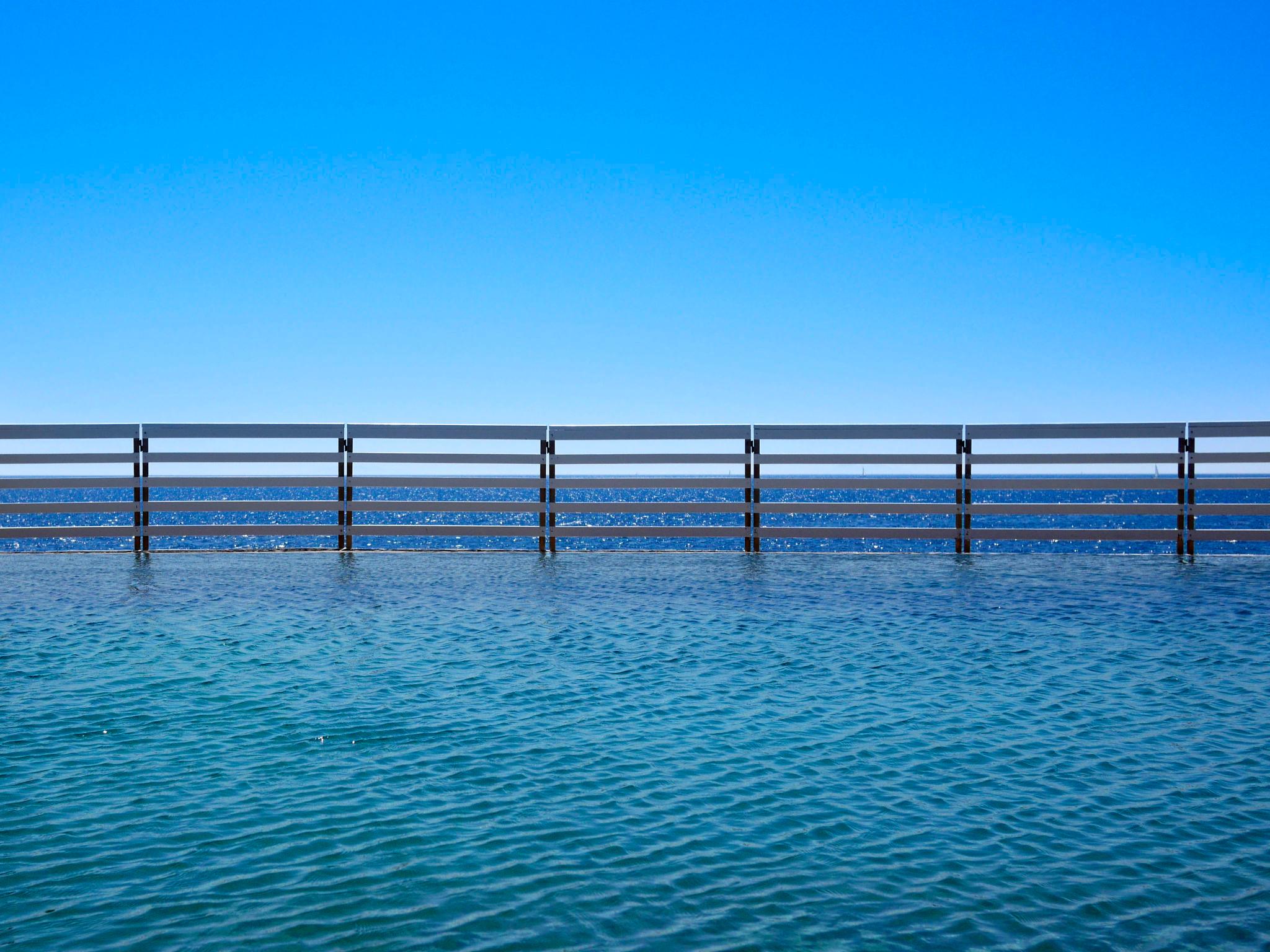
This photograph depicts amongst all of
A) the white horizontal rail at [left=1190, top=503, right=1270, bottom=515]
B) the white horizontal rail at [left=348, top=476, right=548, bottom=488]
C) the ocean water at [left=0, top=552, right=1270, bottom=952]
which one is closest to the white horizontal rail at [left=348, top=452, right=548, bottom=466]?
the white horizontal rail at [left=348, top=476, right=548, bottom=488]

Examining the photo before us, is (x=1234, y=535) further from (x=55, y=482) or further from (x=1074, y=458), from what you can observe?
(x=55, y=482)

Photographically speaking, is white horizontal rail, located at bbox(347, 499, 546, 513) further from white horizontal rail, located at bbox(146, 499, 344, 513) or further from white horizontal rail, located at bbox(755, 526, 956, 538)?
white horizontal rail, located at bbox(755, 526, 956, 538)

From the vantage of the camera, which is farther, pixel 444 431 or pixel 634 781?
pixel 444 431

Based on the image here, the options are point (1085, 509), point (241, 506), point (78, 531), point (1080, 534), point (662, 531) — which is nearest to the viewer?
point (1085, 509)

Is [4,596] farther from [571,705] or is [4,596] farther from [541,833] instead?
[541,833]

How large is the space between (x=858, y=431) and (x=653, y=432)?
2904mm

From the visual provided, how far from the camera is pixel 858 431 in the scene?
14.5 m

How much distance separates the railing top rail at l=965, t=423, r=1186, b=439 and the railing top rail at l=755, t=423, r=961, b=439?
35 centimetres

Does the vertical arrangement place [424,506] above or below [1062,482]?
below

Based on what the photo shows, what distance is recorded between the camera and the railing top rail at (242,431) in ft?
47.2

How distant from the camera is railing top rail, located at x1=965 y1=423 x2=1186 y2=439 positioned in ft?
46.2

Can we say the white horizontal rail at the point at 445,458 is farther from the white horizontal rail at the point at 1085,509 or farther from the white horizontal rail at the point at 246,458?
the white horizontal rail at the point at 1085,509

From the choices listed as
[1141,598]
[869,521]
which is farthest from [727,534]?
[869,521]

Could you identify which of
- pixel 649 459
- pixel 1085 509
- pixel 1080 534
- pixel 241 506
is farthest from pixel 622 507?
pixel 1080 534
